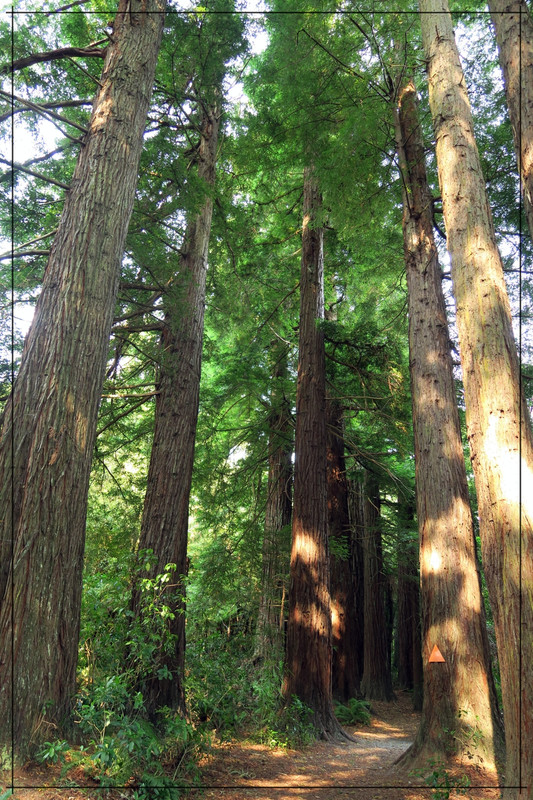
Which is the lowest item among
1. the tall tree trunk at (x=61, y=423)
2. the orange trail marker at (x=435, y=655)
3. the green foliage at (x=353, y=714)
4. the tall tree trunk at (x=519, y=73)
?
the green foliage at (x=353, y=714)

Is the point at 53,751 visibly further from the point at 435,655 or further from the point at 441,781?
the point at 435,655

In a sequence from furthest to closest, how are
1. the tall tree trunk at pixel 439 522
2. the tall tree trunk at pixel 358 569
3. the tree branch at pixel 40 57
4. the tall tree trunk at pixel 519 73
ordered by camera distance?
the tall tree trunk at pixel 358 569
the tree branch at pixel 40 57
the tall tree trunk at pixel 439 522
the tall tree trunk at pixel 519 73

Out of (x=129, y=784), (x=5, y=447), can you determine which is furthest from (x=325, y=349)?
(x=129, y=784)

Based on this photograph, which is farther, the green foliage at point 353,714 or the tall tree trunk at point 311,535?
the green foliage at point 353,714

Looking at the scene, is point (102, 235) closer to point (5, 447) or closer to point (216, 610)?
point (5, 447)

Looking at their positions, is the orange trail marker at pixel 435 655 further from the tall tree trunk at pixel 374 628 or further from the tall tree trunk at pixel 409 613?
the tall tree trunk at pixel 374 628

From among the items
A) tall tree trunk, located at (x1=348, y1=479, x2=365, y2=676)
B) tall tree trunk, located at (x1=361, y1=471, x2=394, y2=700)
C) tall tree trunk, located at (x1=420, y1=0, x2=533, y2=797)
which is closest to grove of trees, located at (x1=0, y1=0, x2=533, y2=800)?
tall tree trunk, located at (x1=420, y1=0, x2=533, y2=797)

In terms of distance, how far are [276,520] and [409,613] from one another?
30.5ft

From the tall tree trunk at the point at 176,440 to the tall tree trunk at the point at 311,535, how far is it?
256cm

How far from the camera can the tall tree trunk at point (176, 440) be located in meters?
6.55

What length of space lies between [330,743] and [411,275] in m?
7.39

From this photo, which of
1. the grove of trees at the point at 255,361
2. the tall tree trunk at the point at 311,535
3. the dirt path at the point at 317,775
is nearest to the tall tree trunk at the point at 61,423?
the grove of trees at the point at 255,361

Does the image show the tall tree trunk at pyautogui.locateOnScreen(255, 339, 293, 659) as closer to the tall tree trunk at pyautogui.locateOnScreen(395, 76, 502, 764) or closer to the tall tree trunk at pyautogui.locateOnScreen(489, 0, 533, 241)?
the tall tree trunk at pyautogui.locateOnScreen(395, 76, 502, 764)

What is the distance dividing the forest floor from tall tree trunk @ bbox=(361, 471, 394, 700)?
23.8 feet
